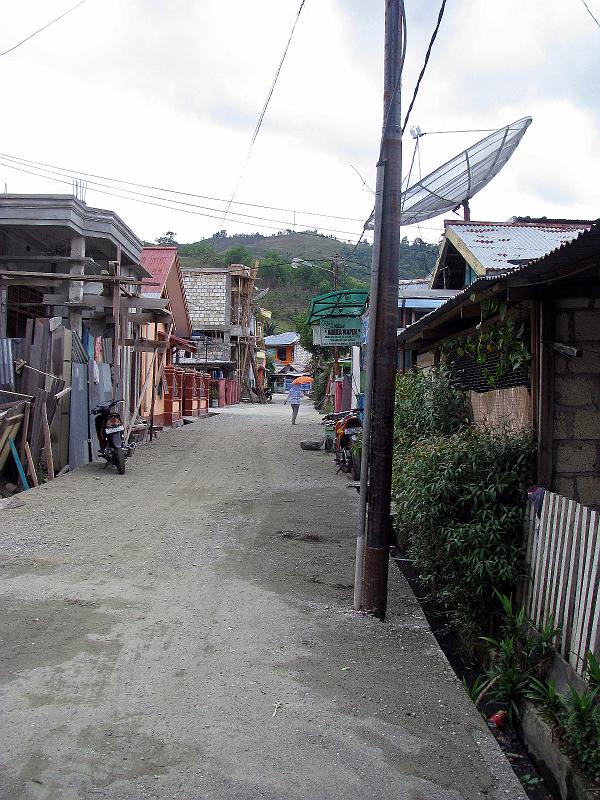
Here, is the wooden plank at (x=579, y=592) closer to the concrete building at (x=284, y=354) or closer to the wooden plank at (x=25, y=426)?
the wooden plank at (x=25, y=426)

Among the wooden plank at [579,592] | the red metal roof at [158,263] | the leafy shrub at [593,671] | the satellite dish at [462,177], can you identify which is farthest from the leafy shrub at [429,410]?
the red metal roof at [158,263]

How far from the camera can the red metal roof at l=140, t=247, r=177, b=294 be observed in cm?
2211

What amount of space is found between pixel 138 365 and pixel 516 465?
15406 millimetres

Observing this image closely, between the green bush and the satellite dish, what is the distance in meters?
6.78

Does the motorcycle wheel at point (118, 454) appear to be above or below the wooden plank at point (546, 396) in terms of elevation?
below

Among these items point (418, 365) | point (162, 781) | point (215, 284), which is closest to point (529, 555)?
point (162, 781)

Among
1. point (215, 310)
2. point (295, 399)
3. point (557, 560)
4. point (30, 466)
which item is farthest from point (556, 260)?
point (215, 310)

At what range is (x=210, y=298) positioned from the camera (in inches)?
1874

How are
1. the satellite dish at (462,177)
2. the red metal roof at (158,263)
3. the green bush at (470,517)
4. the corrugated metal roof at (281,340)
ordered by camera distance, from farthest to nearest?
the corrugated metal roof at (281,340) → the red metal roof at (158,263) → the satellite dish at (462,177) → the green bush at (470,517)

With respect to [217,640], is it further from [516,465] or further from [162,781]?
[516,465]

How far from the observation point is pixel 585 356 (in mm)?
5660

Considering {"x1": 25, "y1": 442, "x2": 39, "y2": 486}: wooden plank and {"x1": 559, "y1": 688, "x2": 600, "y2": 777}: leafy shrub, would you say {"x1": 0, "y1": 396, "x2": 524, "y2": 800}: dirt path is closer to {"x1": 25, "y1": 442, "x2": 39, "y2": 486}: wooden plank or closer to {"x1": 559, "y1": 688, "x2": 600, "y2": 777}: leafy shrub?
{"x1": 559, "y1": 688, "x2": 600, "y2": 777}: leafy shrub

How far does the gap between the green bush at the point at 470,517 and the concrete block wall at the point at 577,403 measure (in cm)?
28

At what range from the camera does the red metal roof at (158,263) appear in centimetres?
2211
